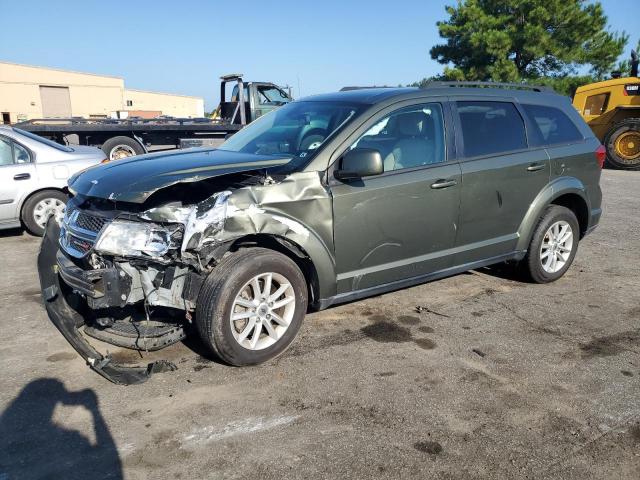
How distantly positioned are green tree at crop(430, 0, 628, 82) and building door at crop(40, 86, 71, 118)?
160ft

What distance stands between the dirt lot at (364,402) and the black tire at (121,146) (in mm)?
8994

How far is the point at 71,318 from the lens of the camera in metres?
3.71

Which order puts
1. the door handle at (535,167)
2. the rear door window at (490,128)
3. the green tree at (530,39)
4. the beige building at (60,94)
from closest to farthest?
1. the rear door window at (490,128)
2. the door handle at (535,167)
3. the green tree at (530,39)
4. the beige building at (60,94)

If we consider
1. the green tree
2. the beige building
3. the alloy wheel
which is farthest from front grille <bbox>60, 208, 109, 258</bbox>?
the beige building

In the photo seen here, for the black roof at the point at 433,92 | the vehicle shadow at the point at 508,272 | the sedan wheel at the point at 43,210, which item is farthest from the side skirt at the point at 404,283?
the sedan wheel at the point at 43,210

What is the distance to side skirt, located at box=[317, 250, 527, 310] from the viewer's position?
393cm

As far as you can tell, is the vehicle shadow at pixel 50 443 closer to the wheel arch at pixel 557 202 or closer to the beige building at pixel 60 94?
the wheel arch at pixel 557 202

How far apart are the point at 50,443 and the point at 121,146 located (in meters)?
11.6

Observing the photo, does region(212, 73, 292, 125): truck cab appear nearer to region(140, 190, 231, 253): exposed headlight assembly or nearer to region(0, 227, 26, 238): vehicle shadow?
region(0, 227, 26, 238): vehicle shadow

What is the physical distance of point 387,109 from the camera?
4.09 m

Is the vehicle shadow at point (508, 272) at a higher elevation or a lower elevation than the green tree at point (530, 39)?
lower

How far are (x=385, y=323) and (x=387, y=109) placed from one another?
173 centimetres

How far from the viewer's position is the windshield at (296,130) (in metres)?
4.07

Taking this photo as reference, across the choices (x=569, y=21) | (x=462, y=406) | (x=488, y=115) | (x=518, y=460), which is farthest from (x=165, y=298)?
(x=569, y=21)
